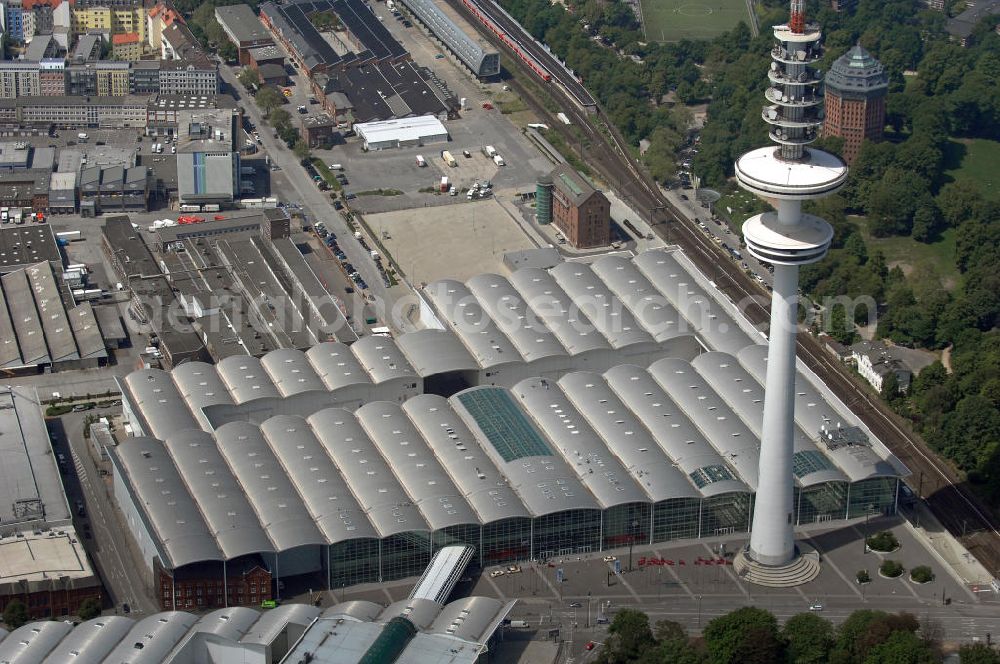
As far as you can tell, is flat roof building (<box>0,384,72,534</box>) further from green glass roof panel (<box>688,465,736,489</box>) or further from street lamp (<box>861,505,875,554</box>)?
street lamp (<box>861,505,875,554</box>)

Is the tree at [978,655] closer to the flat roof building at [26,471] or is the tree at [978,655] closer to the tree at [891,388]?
the tree at [891,388]

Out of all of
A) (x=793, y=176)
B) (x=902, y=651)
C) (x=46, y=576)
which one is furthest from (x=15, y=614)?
(x=793, y=176)

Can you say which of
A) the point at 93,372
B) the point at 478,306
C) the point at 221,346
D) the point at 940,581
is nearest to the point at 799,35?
the point at 940,581

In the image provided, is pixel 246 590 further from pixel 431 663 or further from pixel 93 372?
pixel 93 372

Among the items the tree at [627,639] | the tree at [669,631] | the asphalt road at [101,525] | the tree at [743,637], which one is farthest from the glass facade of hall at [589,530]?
the tree at [743,637]

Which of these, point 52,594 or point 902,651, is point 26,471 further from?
point 902,651

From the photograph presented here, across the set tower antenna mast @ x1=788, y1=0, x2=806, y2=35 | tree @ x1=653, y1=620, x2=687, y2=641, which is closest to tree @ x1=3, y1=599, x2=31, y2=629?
tree @ x1=653, y1=620, x2=687, y2=641
